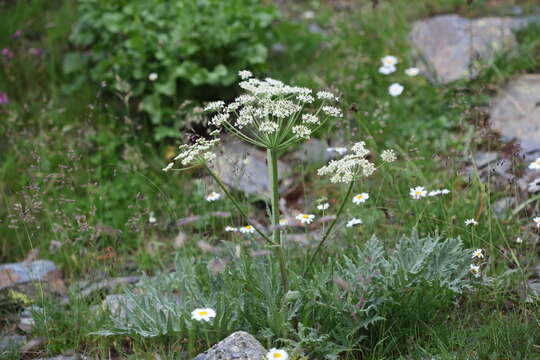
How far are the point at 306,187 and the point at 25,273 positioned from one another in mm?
1797

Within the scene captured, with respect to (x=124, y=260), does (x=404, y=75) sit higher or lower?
higher

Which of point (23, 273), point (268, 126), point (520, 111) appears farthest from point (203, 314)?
point (520, 111)

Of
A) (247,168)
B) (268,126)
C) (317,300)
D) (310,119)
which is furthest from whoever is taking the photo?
(247,168)

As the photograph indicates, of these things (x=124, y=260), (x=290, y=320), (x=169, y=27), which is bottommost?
(x=124, y=260)

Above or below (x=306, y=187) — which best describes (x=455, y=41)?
above

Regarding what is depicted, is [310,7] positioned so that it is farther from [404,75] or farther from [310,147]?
[310,147]

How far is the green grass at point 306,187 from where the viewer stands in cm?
265

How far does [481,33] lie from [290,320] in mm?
3809

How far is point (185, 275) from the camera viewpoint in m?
2.91

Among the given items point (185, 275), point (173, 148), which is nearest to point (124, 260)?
point (185, 275)

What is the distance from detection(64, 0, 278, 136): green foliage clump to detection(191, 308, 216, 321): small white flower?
2236 millimetres

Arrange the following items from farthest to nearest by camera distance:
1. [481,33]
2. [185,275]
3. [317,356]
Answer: [481,33], [185,275], [317,356]

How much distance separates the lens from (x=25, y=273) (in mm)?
3486

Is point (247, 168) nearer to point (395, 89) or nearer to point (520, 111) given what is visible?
point (395, 89)
